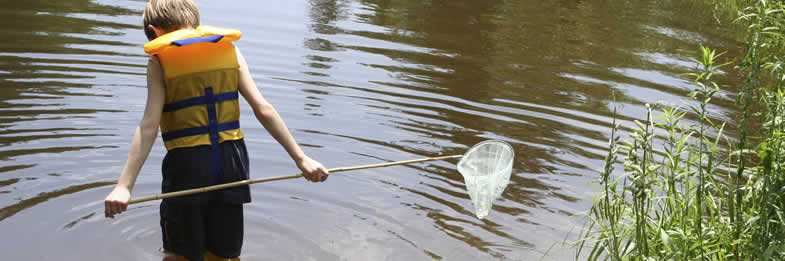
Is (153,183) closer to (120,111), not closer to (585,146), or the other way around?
(120,111)

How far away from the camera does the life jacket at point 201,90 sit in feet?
16.0

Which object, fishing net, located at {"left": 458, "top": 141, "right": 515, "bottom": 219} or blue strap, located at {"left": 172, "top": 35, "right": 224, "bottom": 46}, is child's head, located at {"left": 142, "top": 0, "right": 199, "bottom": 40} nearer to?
blue strap, located at {"left": 172, "top": 35, "right": 224, "bottom": 46}

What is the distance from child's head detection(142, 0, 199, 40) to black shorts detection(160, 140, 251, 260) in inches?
24.5

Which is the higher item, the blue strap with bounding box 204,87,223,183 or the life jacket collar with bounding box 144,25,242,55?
the life jacket collar with bounding box 144,25,242,55

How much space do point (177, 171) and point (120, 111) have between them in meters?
4.24

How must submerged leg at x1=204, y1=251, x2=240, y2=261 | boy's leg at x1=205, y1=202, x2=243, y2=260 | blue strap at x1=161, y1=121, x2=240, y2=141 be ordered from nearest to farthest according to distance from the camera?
1. blue strap at x1=161, y1=121, x2=240, y2=141
2. boy's leg at x1=205, y1=202, x2=243, y2=260
3. submerged leg at x1=204, y1=251, x2=240, y2=261

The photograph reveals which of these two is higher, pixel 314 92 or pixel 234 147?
pixel 234 147

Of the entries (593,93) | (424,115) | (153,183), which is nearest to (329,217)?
(153,183)

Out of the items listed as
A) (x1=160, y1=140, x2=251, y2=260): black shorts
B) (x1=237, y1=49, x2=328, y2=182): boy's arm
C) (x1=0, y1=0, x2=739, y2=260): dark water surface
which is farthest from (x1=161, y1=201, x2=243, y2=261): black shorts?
(x1=0, y1=0, x2=739, y2=260): dark water surface

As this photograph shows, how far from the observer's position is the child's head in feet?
16.1

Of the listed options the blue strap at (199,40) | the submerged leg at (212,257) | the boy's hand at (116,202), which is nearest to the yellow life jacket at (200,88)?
the blue strap at (199,40)

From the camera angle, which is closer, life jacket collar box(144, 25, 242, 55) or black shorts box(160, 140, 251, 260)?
life jacket collar box(144, 25, 242, 55)

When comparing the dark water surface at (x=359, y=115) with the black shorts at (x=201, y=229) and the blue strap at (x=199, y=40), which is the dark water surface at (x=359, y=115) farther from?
the blue strap at (x=199, y=40)

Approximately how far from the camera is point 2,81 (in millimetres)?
9484
